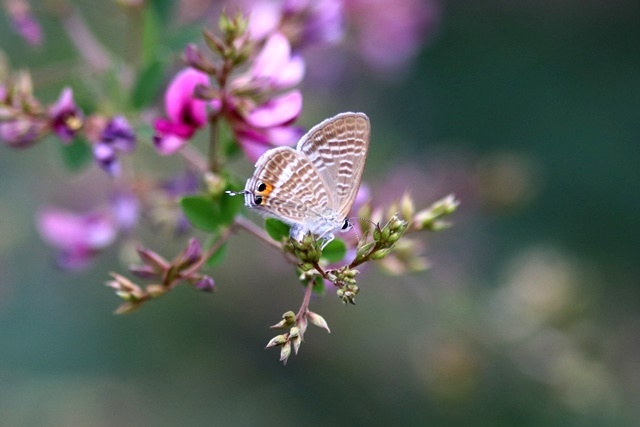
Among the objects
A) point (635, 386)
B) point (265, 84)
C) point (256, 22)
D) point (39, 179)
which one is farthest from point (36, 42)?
point (635, 386)

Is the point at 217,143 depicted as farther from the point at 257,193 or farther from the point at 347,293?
the point at 347,293

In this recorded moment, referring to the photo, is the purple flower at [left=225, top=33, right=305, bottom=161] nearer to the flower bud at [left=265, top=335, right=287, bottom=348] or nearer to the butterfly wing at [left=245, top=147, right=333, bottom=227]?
the butterfly wing at [left=245, top=147, right=333, bottom=227]

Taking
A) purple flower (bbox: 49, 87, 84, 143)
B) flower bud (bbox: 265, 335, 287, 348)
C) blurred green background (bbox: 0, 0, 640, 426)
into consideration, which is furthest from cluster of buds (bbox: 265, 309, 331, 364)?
blurred green background (bbox: 0, 0, 640, 426)

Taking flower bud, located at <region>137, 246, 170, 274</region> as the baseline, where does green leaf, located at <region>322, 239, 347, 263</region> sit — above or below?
above

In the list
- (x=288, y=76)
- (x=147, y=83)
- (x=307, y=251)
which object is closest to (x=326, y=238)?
(x=307, y=251)

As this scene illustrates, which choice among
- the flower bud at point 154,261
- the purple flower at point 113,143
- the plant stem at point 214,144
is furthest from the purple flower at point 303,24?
the flower bud at point 154,261

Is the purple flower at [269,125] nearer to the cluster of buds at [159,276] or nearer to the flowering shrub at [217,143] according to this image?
the flowering shrub at [217,143]
